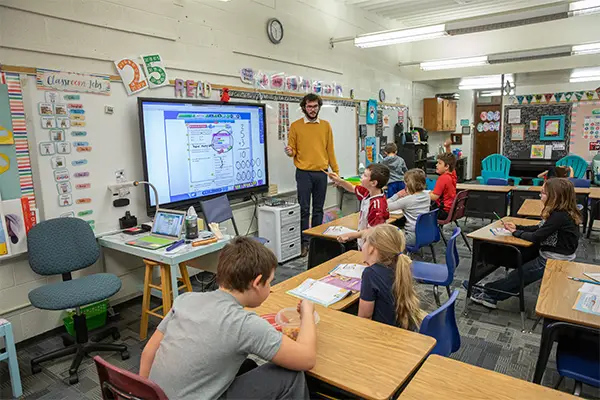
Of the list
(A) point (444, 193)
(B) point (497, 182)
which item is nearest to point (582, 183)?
(B) point (497, 182)

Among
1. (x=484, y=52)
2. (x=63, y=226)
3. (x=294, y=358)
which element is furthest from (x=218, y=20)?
(x=484, y=52)

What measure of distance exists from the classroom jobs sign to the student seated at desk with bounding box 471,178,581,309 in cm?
350

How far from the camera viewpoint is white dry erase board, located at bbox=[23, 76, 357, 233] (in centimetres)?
300

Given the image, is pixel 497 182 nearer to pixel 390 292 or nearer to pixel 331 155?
pixel 331 155

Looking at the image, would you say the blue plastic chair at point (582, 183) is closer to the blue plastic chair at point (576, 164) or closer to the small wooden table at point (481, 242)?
the blue plastic chair at point (576, 164)

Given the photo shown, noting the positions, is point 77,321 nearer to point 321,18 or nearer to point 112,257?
point 112,257

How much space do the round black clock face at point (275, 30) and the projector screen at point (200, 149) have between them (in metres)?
0.88

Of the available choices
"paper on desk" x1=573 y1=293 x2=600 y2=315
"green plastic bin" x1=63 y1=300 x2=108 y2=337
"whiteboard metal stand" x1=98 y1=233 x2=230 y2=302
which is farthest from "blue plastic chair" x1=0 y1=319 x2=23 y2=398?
"paper on desk" x1=573 y1=293 x2=600 y2=315

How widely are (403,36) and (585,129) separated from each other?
16.9 feet

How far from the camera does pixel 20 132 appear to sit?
9.47 ft

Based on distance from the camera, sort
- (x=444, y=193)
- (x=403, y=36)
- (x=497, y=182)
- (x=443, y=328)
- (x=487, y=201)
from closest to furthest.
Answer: (x=443, y=328)
(x=444, y=193)
(x=403, y=36)
(x=487, y=201)
(x=497, y=182)

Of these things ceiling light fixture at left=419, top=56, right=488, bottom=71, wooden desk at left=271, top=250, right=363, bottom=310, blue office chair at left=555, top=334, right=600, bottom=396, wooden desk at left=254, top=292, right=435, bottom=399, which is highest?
ceiling light fixture at left=419, top=56, right=488, bottom=71

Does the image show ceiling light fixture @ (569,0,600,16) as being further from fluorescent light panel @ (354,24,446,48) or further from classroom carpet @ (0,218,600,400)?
classroom carpet @ (0,218,600,400)

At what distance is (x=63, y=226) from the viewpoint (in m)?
2.98
